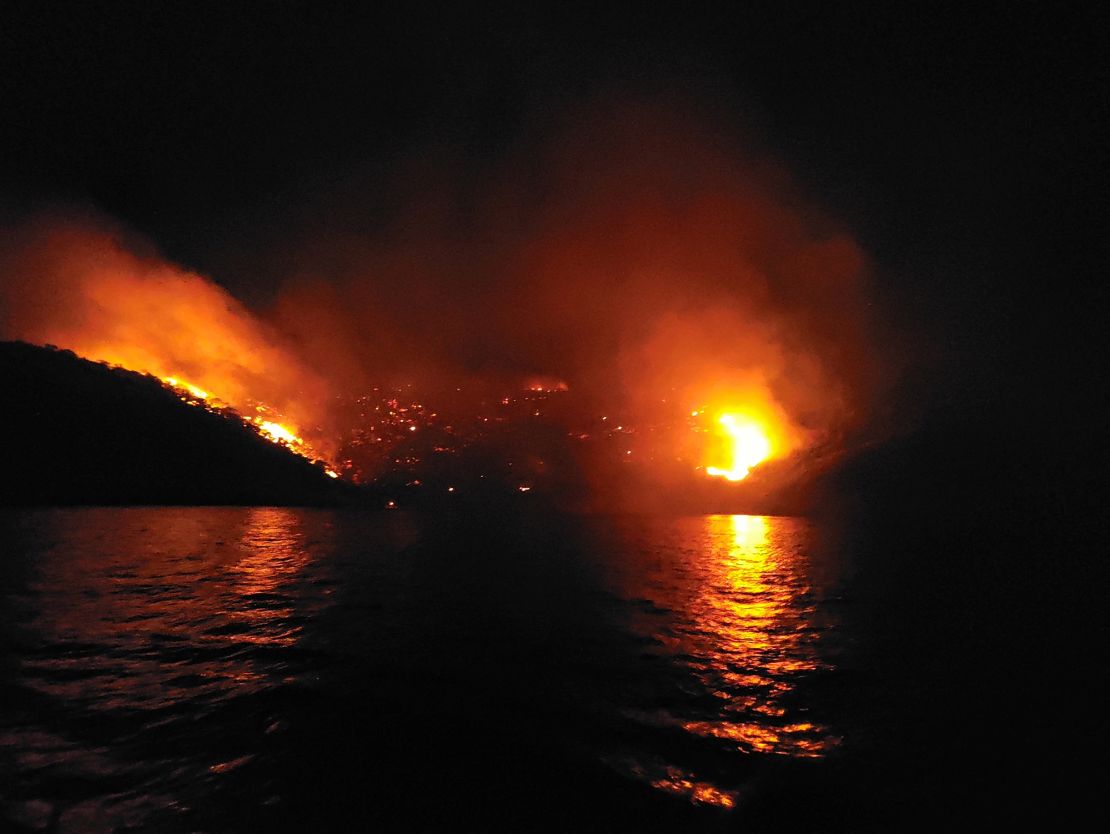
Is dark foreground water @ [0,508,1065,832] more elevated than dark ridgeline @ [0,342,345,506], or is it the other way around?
dark ridgeline @ [0,342,345,506]

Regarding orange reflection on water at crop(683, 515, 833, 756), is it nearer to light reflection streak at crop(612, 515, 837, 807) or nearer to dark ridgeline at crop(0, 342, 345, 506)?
light reflection streak at crop(612, 515, 837, 807)

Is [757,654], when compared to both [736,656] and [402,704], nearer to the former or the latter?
[736,656]

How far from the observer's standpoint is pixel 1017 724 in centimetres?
849

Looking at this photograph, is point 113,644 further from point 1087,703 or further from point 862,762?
point 1087,703

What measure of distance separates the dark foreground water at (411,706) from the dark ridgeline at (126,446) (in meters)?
131

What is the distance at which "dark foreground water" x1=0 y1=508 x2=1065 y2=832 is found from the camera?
235 inches

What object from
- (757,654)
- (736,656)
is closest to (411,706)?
(736,656)

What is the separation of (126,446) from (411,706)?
194 meters

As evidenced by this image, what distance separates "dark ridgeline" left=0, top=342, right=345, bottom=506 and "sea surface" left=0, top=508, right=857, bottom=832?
430ft

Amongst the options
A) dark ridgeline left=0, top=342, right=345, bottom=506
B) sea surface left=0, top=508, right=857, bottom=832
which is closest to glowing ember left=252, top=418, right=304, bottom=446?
dark ridgeline left=0, top=342, right=345, bottom=506

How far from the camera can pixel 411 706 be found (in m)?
8.80

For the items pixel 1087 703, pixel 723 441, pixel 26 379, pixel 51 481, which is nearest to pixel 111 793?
pixel 1087 703

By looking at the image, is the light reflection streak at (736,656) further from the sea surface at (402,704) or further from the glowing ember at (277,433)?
the glowing ember at (277,433)

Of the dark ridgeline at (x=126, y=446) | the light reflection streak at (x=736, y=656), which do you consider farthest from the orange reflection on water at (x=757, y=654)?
→ the dark ridgeline at (x=126, y=446)
